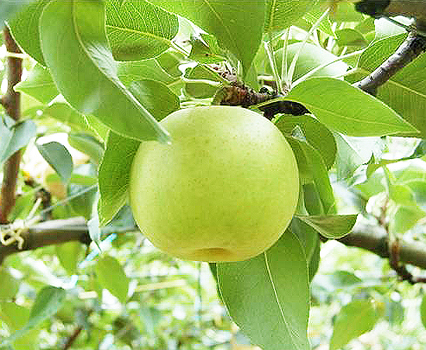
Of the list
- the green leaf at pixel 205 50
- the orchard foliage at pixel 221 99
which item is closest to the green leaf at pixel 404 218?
the orchard foliage at pixel 221 99

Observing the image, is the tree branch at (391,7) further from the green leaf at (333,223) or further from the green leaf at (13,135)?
the green leaf at (13,135)

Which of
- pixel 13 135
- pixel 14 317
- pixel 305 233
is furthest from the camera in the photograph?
pixel 14 317

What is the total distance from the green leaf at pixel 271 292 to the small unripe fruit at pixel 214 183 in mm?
144

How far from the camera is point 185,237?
0.49 meters

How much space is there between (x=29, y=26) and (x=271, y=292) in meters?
0.32

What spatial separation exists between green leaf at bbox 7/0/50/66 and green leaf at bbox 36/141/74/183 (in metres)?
0.40

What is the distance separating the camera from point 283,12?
22.3 inches

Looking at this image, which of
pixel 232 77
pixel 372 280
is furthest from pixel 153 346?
pixel 232 77

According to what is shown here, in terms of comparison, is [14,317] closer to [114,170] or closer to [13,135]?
[13,135]

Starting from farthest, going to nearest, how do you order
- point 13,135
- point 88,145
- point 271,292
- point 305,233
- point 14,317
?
1. point 14,317
2. point 88,145
3. point 13,135
4. point 305,233
5. point 271,292

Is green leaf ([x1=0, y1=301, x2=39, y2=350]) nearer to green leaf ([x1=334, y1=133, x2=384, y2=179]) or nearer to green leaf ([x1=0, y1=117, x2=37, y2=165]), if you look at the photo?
green leaf ([x1=0, y1=117, x2=37, y2=165])

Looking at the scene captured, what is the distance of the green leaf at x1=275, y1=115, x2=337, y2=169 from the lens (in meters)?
0.60

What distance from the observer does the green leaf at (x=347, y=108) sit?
524mm

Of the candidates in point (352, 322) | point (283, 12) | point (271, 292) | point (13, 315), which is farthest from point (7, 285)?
point (283, 12)
